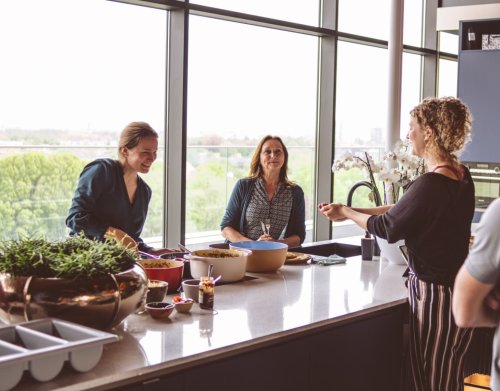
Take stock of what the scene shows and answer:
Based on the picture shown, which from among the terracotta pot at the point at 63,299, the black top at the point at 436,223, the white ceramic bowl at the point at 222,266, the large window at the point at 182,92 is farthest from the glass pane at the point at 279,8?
the terracotta pot at the point at 63,299

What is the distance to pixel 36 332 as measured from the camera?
1.86m

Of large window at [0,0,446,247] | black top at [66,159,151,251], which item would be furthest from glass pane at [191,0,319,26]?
black top at [66,159,151,251]

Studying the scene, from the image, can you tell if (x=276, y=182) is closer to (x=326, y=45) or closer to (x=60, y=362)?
(x=326, y=45)

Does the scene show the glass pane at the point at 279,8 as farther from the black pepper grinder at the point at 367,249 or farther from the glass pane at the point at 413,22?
the black pepper grinder at the point at 367,249

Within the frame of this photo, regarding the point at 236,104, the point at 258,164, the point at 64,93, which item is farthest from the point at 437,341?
the point at 236,104

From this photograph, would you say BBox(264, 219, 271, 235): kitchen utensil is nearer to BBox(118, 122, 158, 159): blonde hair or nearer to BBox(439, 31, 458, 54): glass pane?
BBox(118, 122, 158, 159): blonde hair

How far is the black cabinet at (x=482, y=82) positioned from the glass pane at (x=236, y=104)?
4.27 feet

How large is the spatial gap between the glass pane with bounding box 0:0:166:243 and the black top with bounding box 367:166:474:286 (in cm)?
236

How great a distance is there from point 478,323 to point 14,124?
122 inches

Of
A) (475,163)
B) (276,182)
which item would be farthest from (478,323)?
(475,163)

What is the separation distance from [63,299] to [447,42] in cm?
631

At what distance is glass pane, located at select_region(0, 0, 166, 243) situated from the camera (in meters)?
4.06

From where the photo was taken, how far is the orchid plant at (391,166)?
349 centimetres

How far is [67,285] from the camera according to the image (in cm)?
199
